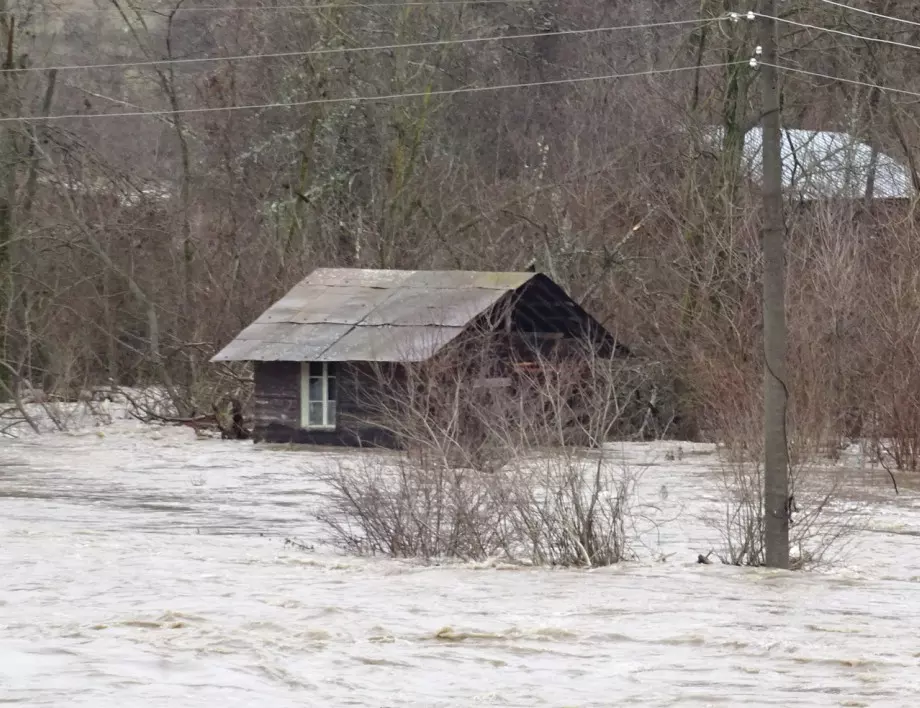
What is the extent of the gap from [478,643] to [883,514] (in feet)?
33.1

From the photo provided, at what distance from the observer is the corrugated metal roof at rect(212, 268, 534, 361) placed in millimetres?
28969

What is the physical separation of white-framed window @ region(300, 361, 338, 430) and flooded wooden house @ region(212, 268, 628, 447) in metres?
0.02

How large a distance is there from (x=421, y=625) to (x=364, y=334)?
17961 mm

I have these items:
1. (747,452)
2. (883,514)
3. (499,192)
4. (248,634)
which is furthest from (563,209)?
(248,634)

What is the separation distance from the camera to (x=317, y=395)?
30.5 meters

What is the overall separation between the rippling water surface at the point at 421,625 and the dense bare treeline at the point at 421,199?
12561 mm

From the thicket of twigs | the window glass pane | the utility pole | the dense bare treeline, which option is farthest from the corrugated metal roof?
the utility pole

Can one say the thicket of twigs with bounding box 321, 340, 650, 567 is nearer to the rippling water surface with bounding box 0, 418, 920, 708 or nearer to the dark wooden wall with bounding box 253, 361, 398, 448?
the rippling water surface with bounding box 0, 418, 920, 708

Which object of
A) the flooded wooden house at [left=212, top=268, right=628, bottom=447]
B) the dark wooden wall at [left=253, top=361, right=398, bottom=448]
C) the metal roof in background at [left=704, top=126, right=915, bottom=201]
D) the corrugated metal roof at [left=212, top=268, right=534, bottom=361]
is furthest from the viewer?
the metal roof in background at [left=704, top=126, right=915, bottom=201]

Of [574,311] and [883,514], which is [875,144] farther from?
[883,514]

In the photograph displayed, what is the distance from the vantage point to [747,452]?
17.2 metres

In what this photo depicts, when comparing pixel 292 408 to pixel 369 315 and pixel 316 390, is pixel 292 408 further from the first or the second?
pixel 369 315

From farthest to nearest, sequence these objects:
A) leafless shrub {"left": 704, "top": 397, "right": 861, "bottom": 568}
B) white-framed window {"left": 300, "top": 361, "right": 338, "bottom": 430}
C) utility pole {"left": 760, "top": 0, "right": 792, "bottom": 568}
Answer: white-framed window {"left": 300, "top": 361, "right": 338, "bottom": 430} < leafless shrub {"left": 704, "top": 397, "right": 861, "bottom": 568} < utility pole {"left": 760, "top": 0, "right": 792, "bottom": 568}

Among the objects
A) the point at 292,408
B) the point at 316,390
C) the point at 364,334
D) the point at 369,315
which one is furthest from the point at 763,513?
the point at 292,408
